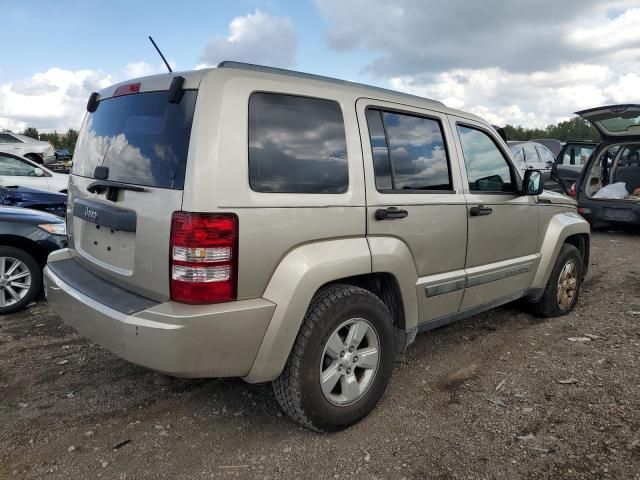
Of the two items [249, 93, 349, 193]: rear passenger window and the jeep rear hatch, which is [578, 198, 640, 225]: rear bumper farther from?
[249, 93, 349, 193]: rear passenger window

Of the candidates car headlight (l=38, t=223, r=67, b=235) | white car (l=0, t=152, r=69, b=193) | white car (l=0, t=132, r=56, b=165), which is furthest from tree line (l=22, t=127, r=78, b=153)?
car headlight (l=38, t=223, r=67, b=235)

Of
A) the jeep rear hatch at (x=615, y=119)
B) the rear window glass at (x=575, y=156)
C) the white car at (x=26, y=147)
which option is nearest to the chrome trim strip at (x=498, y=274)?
the jeep rear hatch at (x=615, y=119)

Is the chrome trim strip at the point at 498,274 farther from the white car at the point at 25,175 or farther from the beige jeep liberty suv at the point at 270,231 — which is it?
the white car at the point at 25,175

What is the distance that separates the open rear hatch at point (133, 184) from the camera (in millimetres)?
2295

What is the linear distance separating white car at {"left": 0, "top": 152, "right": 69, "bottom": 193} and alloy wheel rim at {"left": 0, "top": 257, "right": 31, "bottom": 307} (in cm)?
490

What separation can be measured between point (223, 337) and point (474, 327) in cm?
286

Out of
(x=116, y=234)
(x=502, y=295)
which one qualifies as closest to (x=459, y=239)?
(x=502, y=295)

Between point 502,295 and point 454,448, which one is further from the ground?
point 502,295

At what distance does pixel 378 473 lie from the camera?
2.41m

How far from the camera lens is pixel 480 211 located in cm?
346

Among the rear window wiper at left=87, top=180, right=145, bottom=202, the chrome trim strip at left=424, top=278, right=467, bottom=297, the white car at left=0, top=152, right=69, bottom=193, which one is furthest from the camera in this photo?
the white car at left=0, top=152, right=69, bottom=193

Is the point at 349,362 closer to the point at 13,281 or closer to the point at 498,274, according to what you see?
the point at 498,274

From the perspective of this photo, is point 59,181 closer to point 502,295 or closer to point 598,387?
point 502,295

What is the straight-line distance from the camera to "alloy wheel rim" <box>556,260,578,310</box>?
15.0 feet
